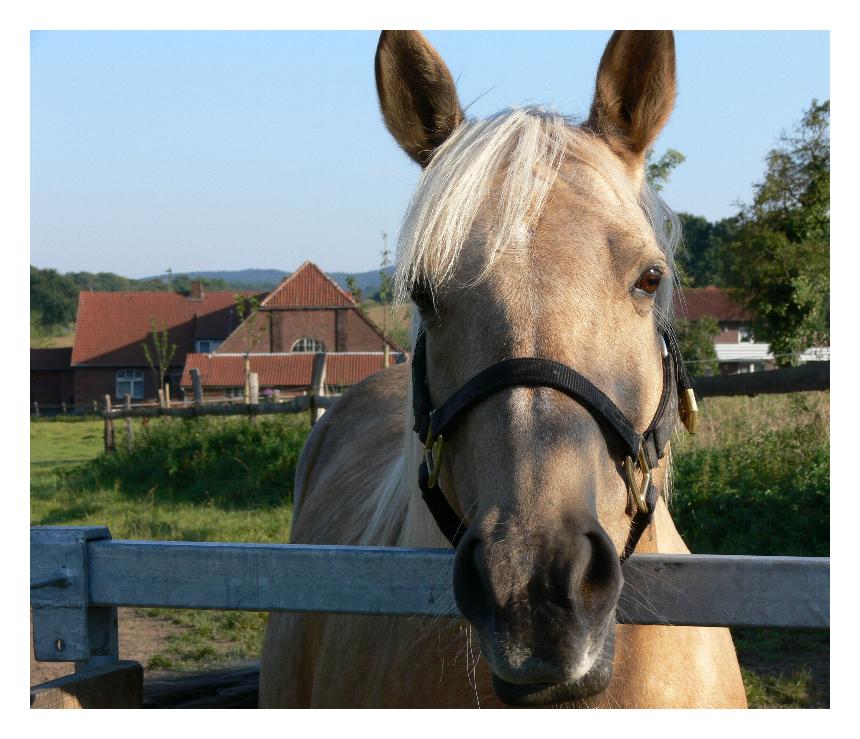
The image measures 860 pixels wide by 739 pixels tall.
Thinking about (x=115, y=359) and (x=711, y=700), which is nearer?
(x=711, y=700)

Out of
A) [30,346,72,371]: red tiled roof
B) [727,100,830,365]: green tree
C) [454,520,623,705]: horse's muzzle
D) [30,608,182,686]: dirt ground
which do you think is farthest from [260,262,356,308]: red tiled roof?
[454,520,623,705]: horse's muzzle

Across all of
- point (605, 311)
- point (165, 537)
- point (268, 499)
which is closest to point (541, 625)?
point (605, 311)

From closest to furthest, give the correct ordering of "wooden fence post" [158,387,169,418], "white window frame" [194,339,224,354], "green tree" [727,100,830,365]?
"wooden fence post" [158,387,169,418] → "green tree" [727,100,830,365] → "white window frame" [194,339,224,354]

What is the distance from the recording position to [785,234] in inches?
961

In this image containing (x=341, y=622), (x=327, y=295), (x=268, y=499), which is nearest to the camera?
(x=341, y=622)

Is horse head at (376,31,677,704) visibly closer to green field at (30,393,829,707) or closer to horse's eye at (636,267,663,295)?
horse's eye at (636,267,663,295)

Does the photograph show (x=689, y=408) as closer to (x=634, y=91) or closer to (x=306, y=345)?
(x=634, y=91)

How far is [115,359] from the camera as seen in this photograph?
50.2m

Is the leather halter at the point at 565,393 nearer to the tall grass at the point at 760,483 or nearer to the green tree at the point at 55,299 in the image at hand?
the tall grass at the point at 760,483

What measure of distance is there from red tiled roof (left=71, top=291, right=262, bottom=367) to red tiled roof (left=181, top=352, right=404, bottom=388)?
388 inches

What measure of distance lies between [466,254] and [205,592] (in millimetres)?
951

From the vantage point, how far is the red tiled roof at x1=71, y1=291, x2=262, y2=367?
1982 inches

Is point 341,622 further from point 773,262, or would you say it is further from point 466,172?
point 773,262

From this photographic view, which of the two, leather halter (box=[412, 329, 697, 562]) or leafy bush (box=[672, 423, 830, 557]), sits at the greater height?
leather halter (box=[412, 329, 697, 562])
